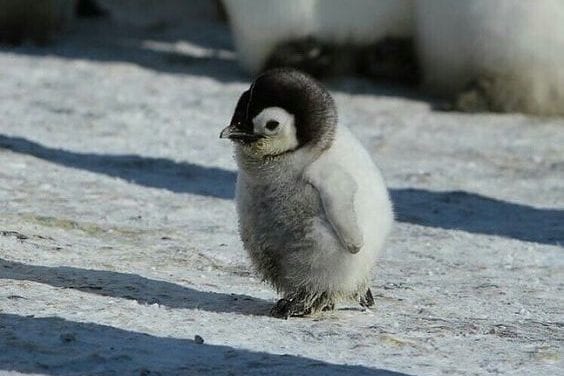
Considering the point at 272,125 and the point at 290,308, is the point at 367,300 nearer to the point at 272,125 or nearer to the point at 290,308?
the point at 290,308

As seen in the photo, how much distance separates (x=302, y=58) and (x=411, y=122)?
1.16m

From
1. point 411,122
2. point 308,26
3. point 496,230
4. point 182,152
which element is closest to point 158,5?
point 308,26

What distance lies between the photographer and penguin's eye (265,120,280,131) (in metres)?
4.60

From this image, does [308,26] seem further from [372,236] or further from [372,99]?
[372,236]

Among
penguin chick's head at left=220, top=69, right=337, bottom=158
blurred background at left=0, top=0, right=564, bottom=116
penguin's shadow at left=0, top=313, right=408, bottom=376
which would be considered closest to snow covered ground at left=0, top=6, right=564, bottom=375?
penguin's shadow at left=0, top=313, right=408, bottom=376

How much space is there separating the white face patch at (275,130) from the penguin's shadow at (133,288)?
55 cm

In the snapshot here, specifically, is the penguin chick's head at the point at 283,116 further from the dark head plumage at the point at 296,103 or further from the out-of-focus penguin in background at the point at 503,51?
the out-of-focus penguin in background at the point at 503,51

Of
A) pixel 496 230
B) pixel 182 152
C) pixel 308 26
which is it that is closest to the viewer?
pixel 496 230

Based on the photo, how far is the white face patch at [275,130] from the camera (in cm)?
461

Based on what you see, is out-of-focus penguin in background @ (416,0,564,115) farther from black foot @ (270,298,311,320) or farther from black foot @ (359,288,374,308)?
black foot @ (270,298,311,320)

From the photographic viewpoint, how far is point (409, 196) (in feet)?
23.9

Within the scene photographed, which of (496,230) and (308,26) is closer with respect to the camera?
(496,230)

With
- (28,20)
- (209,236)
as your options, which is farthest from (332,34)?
(209,236)

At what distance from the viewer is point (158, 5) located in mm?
13078
